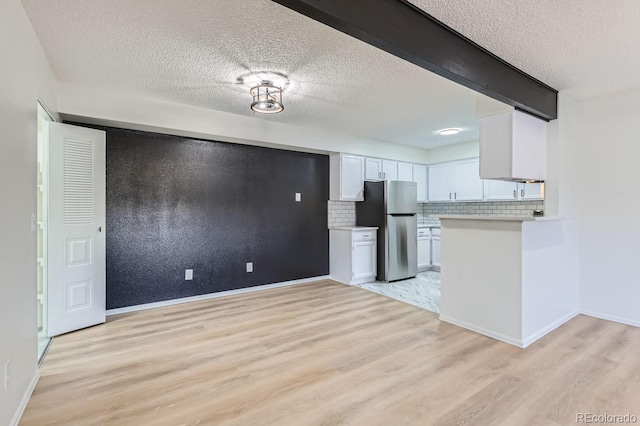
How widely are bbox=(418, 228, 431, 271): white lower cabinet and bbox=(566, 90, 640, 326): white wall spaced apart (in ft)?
8.47

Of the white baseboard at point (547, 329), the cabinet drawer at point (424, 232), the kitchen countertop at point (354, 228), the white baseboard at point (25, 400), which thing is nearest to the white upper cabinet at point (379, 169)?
the kitchen countertop at point (354, 228)

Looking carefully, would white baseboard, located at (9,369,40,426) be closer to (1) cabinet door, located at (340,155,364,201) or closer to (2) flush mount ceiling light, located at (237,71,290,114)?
(2) flush mount ceiling light, located at (237,71,290,114)

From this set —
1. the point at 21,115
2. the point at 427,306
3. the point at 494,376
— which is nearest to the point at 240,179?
the point at 21,115

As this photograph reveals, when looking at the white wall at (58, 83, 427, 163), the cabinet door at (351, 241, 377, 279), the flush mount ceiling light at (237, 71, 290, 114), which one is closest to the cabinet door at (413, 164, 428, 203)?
the white wall at (58, 83, 427, 163)

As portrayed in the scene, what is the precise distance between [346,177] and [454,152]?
7.43ft

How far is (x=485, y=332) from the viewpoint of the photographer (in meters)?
2.90

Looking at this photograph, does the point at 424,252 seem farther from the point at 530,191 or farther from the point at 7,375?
the point at 7,375

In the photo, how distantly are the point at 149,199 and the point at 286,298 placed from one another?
2110mm

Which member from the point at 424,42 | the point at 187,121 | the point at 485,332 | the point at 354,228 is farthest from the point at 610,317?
the point at 187,121

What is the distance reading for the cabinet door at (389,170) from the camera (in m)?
5.72

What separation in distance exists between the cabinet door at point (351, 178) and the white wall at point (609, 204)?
283cm

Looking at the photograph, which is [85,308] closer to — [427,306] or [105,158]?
[105,158]

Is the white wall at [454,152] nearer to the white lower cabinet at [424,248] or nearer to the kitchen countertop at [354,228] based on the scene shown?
the white lower cabinet at [424,248]
